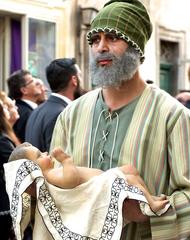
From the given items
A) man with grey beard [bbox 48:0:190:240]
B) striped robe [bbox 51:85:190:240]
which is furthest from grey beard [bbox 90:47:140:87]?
striped robe [bbox 51:85:190:240]

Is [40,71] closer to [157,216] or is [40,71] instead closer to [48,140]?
[48,140]

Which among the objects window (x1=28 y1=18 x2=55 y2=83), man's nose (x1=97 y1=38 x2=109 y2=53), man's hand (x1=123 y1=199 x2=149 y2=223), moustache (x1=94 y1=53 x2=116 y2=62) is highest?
window (x1=28 y1=18 x2=55 y2=83)

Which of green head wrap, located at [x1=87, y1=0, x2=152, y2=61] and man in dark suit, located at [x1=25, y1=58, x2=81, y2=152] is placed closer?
green head wrap, located at [x1=87, y1=0, x2=152, y2=61]

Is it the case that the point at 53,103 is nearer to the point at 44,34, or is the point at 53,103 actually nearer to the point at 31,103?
the point at 31,103

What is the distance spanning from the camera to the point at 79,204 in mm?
2225

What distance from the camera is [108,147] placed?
251 cm

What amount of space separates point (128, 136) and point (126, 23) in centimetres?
42

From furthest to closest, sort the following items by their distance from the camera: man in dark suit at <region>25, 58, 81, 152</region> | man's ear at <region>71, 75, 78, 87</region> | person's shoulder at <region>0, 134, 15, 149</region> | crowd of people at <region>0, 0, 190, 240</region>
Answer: man's ear at <region>71, 75, 78, 87</region> → man in dark suit at <region>25, 58, 81, 152</region> → person's shoulder at <region>0, 134, 15, 149</region> → crowd of people at <region>0, 0, 190, 240</region>

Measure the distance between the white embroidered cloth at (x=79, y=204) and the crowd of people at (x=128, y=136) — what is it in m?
0.02

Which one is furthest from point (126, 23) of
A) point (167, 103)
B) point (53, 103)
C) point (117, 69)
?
point (53, 103)

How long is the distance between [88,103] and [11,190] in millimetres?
549

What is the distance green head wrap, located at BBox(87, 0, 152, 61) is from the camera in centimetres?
248

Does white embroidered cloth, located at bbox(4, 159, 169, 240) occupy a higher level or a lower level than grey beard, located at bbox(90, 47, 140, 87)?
→ lower

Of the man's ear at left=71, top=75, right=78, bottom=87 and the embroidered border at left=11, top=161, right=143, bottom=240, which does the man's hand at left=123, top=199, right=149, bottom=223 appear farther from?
the man's ear at left=71, top=75, right=78, bottom=87
